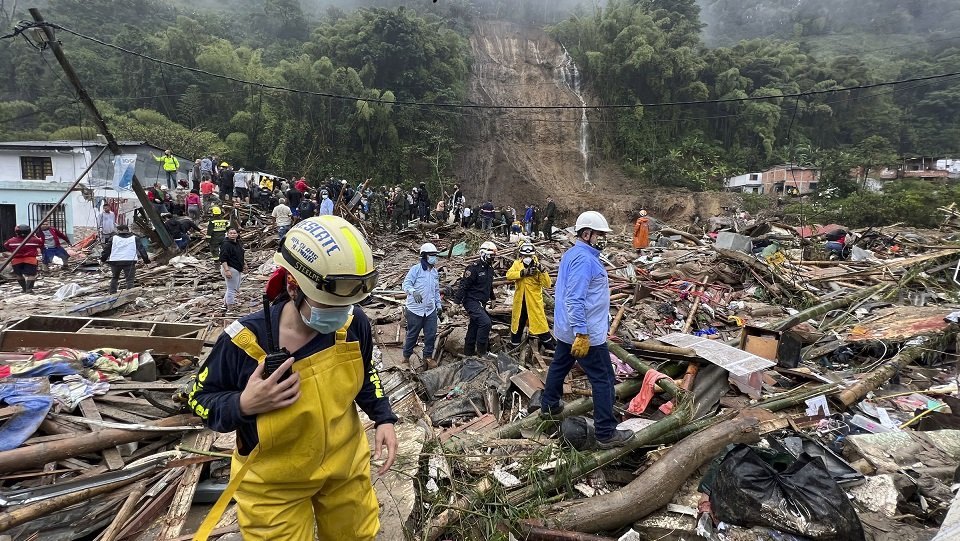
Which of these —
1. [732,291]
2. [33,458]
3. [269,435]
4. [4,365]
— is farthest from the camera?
[732,291]

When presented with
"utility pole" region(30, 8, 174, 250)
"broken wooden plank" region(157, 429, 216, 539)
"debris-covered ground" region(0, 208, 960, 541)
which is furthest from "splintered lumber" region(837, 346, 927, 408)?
"utility pole" region(30, 8, 174, 250)

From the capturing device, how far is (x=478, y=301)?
682cm

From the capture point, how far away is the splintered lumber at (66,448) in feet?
9.80

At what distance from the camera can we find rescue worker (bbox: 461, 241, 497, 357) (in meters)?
6.72

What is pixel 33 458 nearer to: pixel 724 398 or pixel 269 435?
pixel 269 435

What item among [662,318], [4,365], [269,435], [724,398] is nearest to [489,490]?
[269,435]

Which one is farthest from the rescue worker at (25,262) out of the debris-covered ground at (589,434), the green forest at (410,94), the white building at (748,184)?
the white building at (748,184)

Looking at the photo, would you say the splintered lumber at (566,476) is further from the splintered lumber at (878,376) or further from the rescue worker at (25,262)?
the rescue worker at (25,262)

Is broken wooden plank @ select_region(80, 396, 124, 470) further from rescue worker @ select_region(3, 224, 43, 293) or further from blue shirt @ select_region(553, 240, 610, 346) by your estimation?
rescue worker @ select_region(3, 224, 43, 293)

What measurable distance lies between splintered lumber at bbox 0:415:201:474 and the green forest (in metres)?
25.8

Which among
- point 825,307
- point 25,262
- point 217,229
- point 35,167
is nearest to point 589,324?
point 825,307

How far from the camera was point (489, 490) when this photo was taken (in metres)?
3.10

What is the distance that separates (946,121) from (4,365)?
211ft

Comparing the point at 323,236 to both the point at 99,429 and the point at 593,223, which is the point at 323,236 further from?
the point at 99,429
